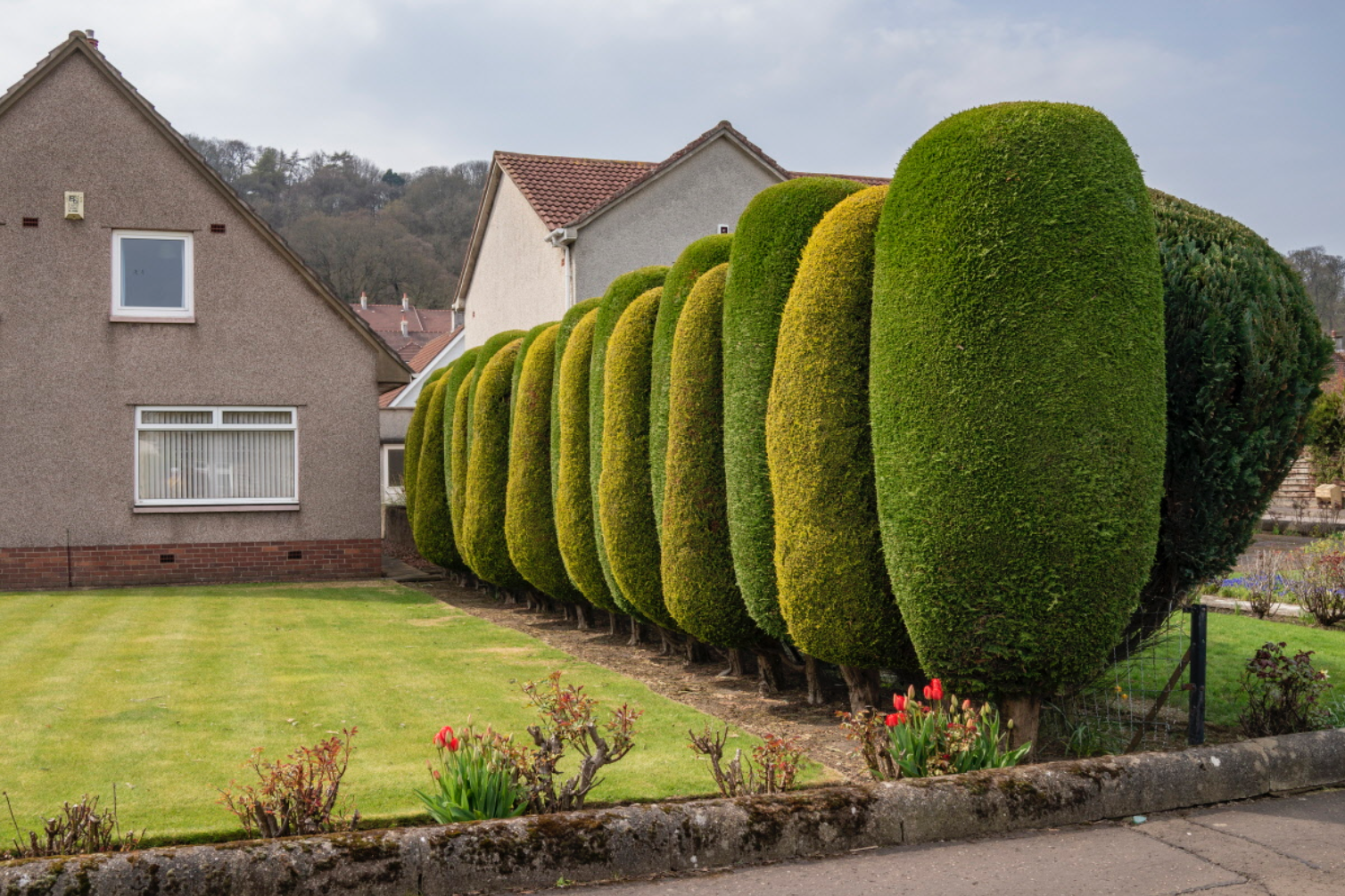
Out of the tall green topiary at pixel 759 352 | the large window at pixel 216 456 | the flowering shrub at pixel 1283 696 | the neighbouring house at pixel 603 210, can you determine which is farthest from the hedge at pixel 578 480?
the neighbouring house at pixel 603 210

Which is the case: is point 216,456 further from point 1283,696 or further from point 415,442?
point 1283,696

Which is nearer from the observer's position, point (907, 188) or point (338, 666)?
point (907, 188)

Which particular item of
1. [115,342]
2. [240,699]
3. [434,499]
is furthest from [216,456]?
[240,699]

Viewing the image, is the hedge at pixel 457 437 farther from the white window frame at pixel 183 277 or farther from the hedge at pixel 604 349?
the hedge at pixel 604 349

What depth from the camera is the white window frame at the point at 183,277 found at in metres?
15.8

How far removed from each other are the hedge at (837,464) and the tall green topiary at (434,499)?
11.2m

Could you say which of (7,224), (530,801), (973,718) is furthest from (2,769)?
(7,224)

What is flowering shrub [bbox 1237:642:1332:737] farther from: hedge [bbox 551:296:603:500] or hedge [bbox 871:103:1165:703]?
hedge [bbox 551:296:603:500]

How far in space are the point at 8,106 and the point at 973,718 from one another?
16.1 metres

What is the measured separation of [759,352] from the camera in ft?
24.1

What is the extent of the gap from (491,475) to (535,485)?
1.81 metres

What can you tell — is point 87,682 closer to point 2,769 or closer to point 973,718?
point 2,769

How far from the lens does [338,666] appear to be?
927 centimetres

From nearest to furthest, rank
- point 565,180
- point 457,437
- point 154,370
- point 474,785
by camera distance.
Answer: point 474,785 < point 457,437 < point 154,370 < point 565,180
